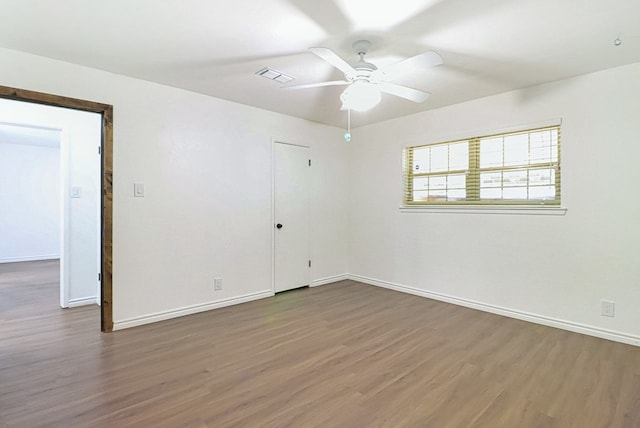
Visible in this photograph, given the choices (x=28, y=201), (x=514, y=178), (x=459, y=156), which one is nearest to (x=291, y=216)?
(x=459, y=156)

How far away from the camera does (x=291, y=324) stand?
129 inches

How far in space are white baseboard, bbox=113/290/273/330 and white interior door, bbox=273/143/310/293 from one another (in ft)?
1.21

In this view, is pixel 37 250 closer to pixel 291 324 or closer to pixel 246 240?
pixel 246 240

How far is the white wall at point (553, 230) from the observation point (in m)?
2.84

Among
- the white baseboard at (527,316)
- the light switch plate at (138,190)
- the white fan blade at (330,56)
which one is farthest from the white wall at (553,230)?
the light switch plate at (138,190)

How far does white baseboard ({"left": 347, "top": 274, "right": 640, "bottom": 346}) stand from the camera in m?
2.87

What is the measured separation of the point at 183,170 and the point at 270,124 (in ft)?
4.30

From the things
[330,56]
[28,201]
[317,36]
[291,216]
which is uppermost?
[317,36]

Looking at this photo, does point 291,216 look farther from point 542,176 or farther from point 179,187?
point 542,176

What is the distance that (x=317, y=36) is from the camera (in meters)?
2.34

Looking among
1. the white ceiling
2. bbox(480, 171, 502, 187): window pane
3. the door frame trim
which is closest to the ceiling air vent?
the white ceiling

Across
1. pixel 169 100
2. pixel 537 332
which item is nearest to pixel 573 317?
pixel 537 332

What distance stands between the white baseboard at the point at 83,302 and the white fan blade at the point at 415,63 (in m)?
4.26

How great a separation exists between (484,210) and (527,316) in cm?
120
